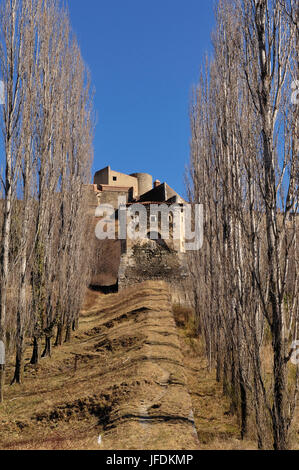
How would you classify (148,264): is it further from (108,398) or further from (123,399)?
(123,399)

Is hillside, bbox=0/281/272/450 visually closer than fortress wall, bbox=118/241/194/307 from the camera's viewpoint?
Yes

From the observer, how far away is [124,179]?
46.6 metres

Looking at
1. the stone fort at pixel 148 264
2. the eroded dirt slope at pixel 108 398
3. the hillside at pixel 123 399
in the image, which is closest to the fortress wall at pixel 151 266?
the stone fort at pixel 148 264

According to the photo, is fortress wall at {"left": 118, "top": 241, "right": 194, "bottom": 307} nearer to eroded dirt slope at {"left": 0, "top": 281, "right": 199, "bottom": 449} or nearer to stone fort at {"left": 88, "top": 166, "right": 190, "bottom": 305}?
stone fort at {"left": 88, "top": 166, "right": 190, "bottom": 305}

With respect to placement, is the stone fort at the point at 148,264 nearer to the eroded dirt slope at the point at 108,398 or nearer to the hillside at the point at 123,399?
the hillside at the point at 123,399

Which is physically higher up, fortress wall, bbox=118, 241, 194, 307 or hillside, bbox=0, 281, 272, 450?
fortress wall, bbox=118, 241, 194, 307

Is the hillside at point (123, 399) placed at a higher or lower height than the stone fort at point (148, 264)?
lower

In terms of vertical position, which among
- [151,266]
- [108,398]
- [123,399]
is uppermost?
[151,266]

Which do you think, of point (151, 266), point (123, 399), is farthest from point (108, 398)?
point (151, 266)

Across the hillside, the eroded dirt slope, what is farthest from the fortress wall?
the eroded dirt slope

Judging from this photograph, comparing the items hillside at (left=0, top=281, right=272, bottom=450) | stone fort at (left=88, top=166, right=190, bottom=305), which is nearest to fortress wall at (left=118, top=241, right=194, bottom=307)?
stone fort at (left=88, top=166, right=190, bottom=305)

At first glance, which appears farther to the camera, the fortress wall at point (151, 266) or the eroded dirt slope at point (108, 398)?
the fortress wall at point (151, 266)
